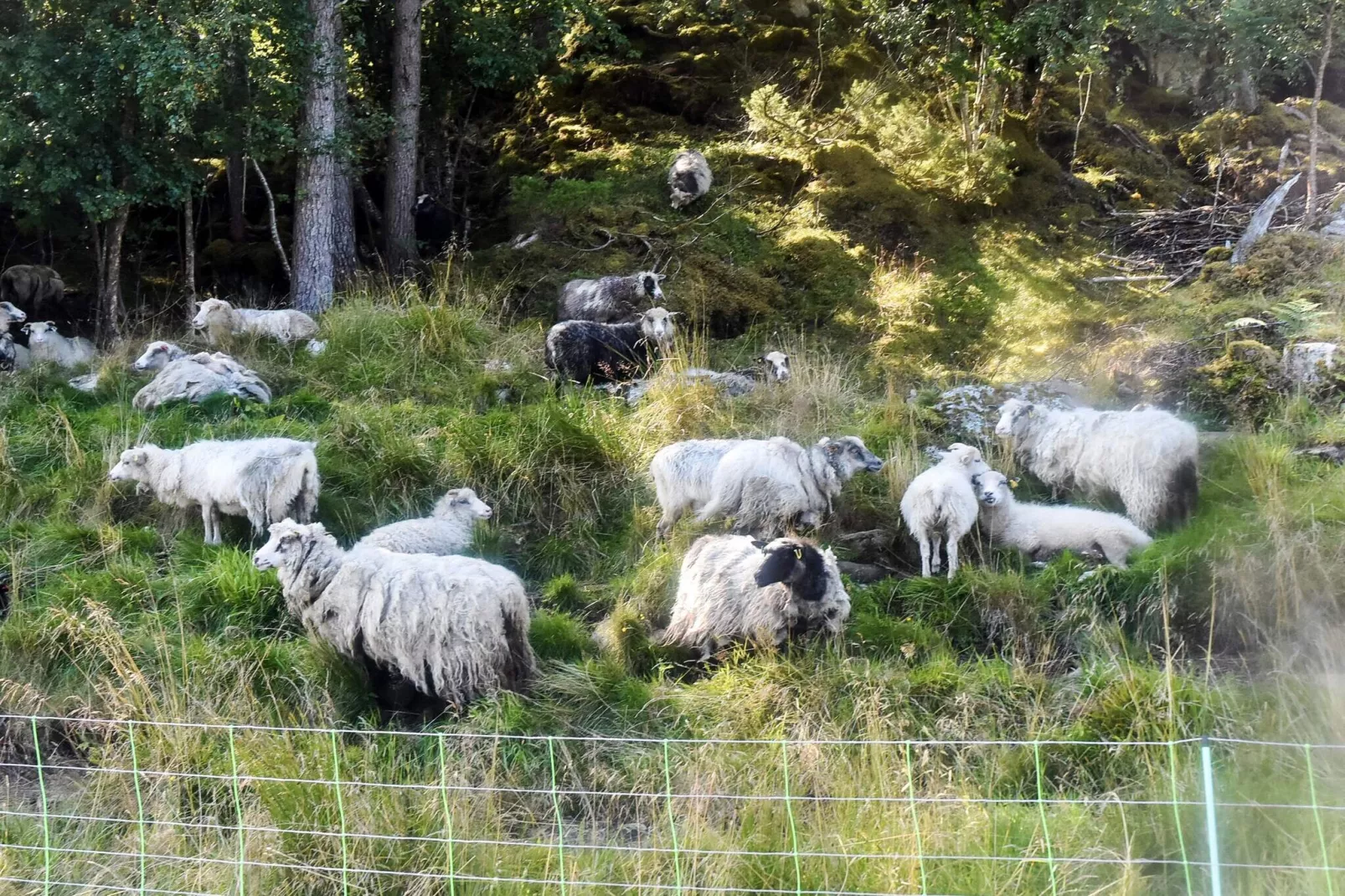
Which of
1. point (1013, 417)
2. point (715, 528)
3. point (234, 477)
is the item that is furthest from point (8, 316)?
point (1013, 417)

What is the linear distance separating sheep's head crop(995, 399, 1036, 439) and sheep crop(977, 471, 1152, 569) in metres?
0.97

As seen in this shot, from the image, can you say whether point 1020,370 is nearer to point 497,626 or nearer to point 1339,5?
point 1339,5

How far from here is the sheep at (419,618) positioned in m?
6.34

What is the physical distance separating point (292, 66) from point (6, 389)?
4.37 metres

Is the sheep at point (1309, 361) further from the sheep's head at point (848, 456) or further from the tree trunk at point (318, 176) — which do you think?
the tree trunk at point (318, 176)

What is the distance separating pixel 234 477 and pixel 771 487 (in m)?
3.72

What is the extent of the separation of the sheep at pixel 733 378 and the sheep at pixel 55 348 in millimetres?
5731

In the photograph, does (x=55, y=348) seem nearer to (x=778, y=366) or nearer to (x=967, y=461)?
(x=778, y=366)

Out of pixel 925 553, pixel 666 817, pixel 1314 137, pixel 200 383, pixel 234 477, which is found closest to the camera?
pixel 666 817

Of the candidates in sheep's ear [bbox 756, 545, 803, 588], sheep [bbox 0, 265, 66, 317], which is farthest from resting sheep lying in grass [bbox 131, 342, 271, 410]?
sheep's ear [bbox 756, 545, 803, 588]

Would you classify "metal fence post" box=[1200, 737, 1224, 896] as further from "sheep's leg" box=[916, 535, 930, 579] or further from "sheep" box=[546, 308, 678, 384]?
"sheep" box=[546, 308, 678, 384]

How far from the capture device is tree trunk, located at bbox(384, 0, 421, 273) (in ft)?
45.6

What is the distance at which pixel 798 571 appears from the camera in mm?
6707

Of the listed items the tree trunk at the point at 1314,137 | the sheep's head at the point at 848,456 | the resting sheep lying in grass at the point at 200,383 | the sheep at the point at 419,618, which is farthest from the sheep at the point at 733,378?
the tree trunk at the point at 1314,137
